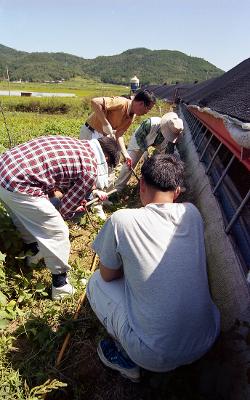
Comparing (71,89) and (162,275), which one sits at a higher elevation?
(162,275)

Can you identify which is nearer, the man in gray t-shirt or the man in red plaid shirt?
the man in gray t-shirt

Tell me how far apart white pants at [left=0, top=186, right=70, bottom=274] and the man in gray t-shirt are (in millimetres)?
1101

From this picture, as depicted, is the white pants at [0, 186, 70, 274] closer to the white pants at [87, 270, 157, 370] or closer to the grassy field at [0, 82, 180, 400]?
the grassy field at [0, 82, 180, 400]

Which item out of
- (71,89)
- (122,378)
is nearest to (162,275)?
(122,378)

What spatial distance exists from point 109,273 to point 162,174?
0.73 meters

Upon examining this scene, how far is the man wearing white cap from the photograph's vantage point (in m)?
5.12

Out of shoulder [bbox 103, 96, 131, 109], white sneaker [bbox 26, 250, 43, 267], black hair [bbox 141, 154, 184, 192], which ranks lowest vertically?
white sneaker [bbox 26, 250, 43, 267]

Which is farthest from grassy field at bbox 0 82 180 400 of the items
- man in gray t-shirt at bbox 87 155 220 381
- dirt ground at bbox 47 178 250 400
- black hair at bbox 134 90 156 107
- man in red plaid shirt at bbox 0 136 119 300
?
black hair at bbox 134 90 156 107

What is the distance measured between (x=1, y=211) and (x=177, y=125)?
8.85 feet

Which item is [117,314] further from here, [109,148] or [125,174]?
[125,174]

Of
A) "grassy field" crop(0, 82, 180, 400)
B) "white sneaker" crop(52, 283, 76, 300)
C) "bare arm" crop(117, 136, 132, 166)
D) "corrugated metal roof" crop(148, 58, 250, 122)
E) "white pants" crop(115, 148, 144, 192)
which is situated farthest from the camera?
"white pants" crop(115, 148, 144, 192)

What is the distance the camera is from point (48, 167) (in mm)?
2998

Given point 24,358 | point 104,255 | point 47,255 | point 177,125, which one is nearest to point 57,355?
point 24,358

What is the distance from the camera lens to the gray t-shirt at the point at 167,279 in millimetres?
1898
